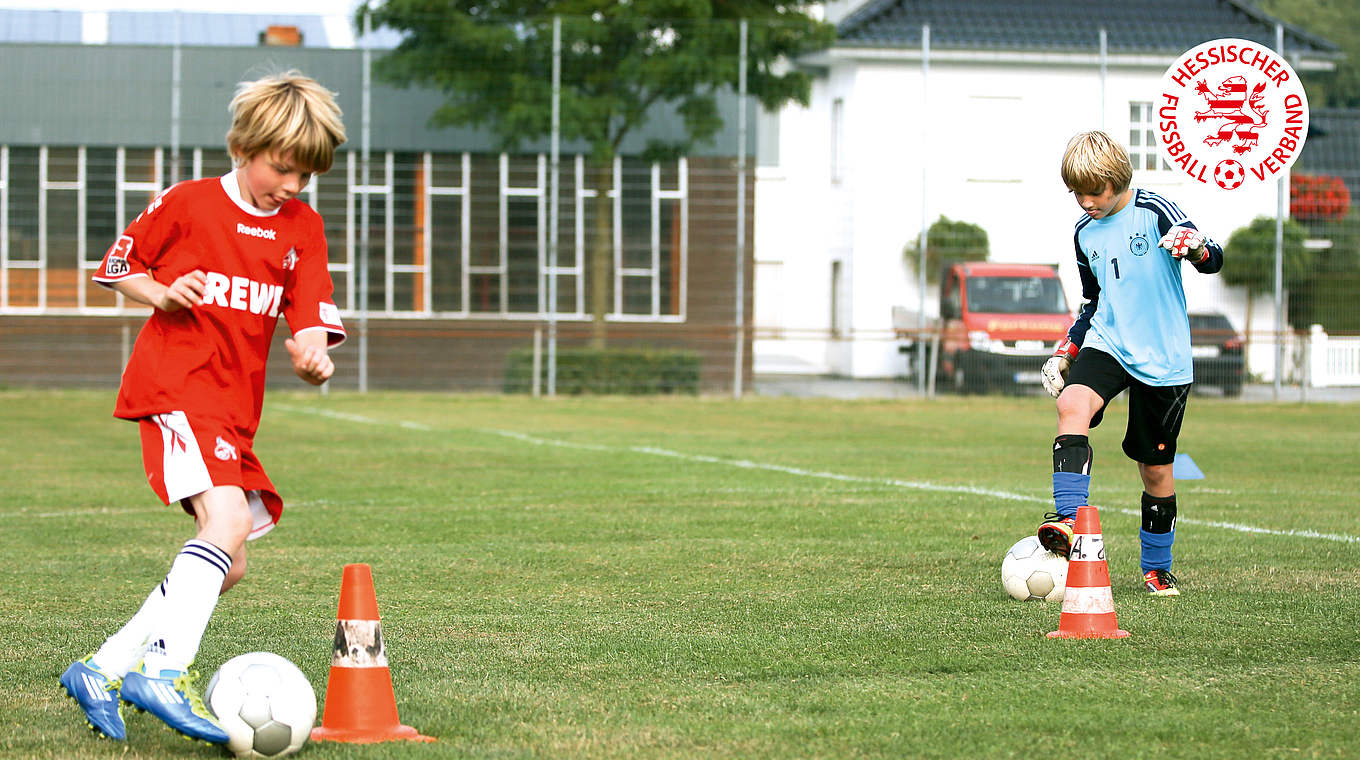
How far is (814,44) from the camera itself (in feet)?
78.6

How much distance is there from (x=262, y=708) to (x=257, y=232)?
3.91ft

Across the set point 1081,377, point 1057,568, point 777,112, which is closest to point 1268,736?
point 1057,568

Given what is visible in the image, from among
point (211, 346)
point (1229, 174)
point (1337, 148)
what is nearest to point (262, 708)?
point (211, 346)

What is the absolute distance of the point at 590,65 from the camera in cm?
2317

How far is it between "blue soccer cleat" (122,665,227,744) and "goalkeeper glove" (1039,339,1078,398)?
367 centimetres

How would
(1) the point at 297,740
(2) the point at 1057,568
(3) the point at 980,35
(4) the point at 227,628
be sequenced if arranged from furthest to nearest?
(3) the point at 980,35 < (2) the point at 1057,568 < (4) the point at 227,628 < (1) the point at 297,740

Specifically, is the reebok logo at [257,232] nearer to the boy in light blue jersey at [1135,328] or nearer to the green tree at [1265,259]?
the boy in light blue jersey at [1135,328]

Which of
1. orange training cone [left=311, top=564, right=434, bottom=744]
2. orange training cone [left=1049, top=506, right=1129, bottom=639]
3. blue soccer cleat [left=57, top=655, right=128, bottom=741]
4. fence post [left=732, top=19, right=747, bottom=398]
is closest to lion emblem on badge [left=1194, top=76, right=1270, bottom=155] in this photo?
orange training cone [left=1049, top=506, right=1129, bottom=639]

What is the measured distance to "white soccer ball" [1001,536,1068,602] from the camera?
5.63 metres

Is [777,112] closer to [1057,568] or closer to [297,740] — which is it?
[1057,568]

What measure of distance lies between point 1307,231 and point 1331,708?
2178 cm

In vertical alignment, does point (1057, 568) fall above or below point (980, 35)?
below

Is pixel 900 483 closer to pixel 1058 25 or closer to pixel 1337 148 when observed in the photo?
pixel 1337 148

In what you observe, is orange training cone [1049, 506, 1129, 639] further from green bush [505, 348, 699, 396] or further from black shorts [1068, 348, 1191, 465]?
green bush [505, 348, 699, 396]
